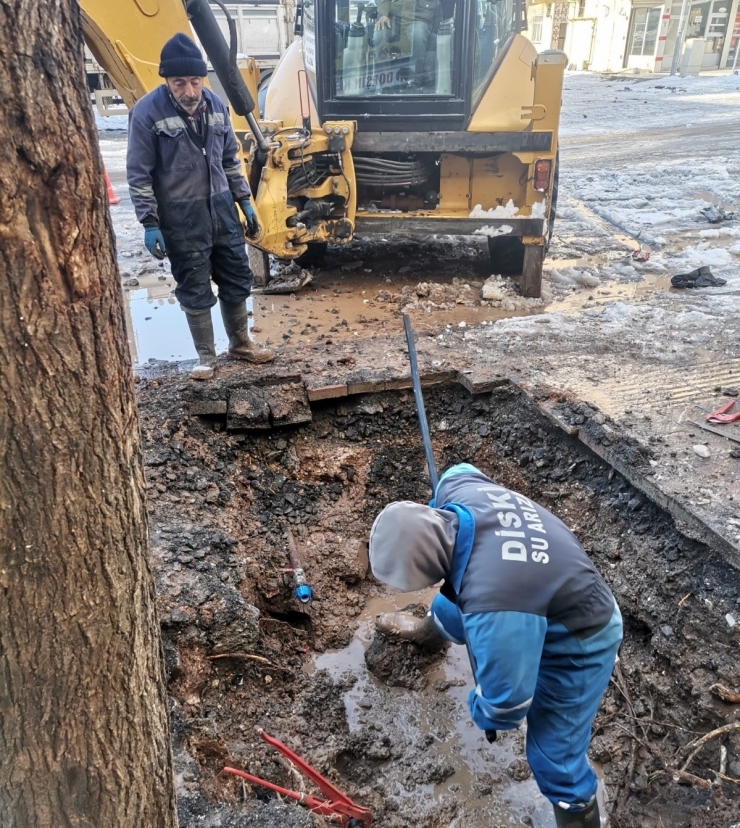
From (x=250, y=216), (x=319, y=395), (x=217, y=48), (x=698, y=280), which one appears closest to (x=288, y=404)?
(x=319, y=395)

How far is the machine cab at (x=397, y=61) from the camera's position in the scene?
5.52 metres

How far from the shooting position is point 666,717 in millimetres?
2824

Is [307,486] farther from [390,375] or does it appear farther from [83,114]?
[83,114]

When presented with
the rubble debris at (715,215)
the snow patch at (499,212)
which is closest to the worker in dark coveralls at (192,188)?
the snow patch at (499,212)

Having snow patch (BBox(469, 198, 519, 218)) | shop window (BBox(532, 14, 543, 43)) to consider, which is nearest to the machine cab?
snow patch (BBox(469, 198, 519, 218))

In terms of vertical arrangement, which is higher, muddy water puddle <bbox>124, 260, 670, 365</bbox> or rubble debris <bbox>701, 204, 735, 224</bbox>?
rubble debris <bbox>701, 204, 735, 224</bbox>

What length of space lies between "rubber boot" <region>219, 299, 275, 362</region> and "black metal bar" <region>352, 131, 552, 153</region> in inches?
79.7

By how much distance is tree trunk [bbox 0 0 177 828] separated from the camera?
1.05 m

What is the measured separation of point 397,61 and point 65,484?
548cm

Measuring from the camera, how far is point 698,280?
20.8 ft

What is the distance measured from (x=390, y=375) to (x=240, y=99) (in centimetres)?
215

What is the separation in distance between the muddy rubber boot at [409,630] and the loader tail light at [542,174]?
3.98 m

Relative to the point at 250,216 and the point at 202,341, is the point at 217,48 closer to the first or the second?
the point at 250,216

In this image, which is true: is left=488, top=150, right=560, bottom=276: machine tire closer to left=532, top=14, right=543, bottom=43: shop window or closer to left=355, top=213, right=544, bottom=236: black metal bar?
left=355, top=213, right=544, bottom=236: black metal bar
